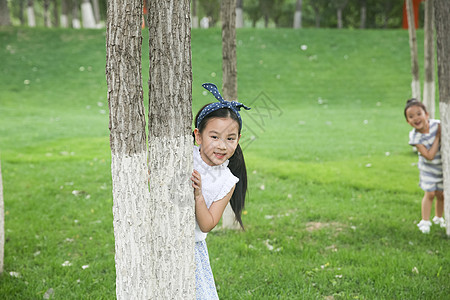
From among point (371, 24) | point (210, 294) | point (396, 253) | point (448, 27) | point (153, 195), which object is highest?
point (371, 24)

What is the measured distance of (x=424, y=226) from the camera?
4.98 metres

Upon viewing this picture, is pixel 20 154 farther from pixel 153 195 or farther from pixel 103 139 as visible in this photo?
pixel 153 195

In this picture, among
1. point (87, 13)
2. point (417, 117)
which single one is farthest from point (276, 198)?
point (87, 13)

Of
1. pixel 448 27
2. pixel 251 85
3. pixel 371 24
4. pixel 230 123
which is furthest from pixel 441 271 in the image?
pixel 371 24

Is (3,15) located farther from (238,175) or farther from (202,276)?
(202,276)

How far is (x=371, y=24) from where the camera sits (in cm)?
3631

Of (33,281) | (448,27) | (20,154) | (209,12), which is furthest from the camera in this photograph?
(209,12)

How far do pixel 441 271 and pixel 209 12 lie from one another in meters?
37.9

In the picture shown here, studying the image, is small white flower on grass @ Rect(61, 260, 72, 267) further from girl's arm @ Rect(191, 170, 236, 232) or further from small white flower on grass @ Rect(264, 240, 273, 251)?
girl's arm @ Rect(191, 170, 236, 232)

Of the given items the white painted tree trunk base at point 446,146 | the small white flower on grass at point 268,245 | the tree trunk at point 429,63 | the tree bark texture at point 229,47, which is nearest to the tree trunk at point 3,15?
the tree trunk at point 429,63

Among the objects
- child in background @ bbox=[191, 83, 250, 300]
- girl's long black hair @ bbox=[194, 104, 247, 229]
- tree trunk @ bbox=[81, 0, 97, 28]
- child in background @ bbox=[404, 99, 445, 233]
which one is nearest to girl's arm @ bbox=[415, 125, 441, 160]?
child in background @ bbox=[404, 99, 445, 233]

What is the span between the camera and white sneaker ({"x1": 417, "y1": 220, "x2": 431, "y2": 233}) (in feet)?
16.1

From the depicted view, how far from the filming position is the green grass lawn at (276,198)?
12.7 ft

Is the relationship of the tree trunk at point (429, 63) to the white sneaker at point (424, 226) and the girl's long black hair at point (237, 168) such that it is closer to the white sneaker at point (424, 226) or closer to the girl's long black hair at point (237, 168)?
the white sneaker at point (424, 226)
